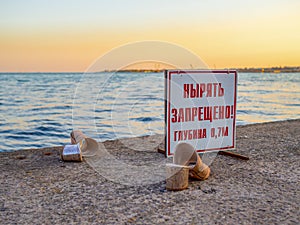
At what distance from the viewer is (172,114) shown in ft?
17.5

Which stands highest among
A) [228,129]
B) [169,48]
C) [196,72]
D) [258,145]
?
[169,48]

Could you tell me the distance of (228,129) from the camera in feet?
19.3

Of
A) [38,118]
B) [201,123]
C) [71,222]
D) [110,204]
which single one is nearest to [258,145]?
[201,123]

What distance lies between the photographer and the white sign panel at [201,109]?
5340mm

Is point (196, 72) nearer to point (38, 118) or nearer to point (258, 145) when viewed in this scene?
point (258, 145)

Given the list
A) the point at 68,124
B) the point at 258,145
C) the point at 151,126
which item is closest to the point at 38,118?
the point at 68,124

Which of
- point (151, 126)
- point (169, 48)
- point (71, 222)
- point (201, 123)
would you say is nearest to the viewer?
point (71, 222)

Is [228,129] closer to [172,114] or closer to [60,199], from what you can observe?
[172,114]

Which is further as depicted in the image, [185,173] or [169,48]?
[169,48]

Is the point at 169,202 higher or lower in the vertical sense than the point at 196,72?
lower

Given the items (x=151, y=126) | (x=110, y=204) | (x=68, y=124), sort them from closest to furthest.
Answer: (x=110, y=204), (x=151, y=126), (x=68, y=124)

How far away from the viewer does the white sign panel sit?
534 centimetres

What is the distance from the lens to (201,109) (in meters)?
5.61

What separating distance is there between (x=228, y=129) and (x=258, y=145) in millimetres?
1322
